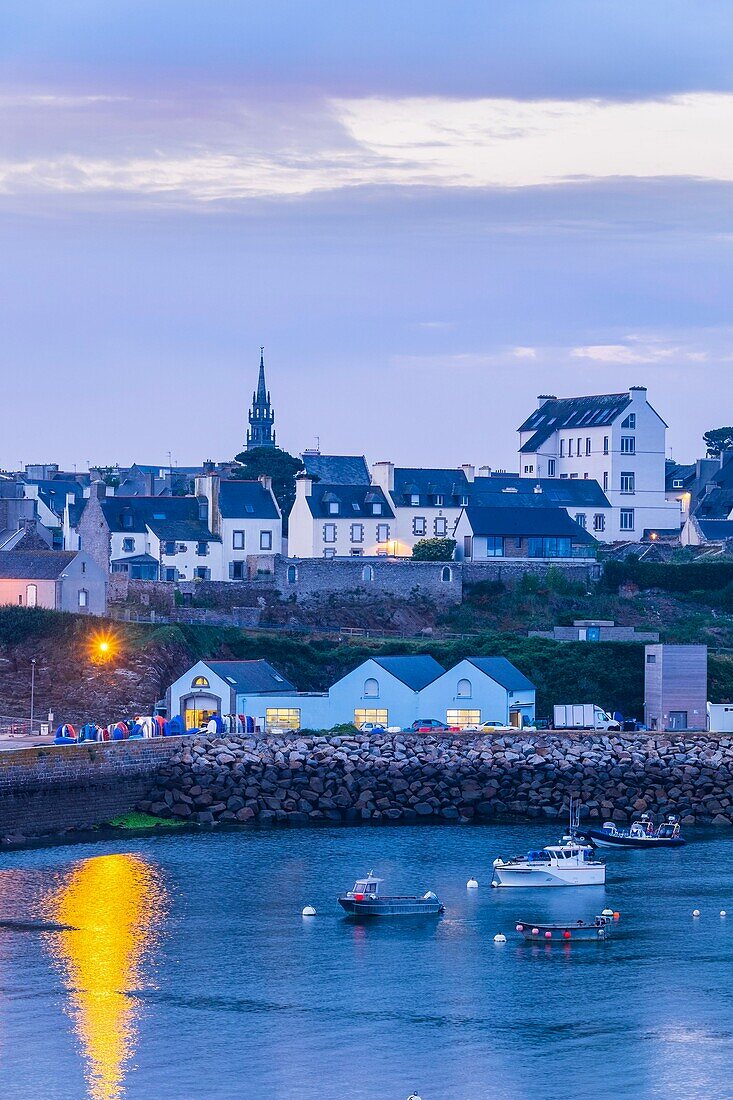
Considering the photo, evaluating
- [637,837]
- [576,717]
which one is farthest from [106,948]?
[576,717]

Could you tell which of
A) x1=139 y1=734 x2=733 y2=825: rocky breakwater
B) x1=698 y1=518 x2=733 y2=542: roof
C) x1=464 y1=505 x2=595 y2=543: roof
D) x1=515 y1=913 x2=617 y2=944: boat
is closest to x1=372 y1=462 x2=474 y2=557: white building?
x1=464 y1=505 x2=595 y2=543: roof

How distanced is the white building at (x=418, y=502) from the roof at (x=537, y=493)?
1.10 metres

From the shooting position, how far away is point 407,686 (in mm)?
63188

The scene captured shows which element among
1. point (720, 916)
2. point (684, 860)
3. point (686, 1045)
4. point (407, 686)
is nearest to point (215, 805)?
point (407, 686)

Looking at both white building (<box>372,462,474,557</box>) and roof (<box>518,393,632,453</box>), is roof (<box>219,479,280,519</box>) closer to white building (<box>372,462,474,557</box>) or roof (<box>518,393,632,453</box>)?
white building (<box>372,462,474,557</box>)

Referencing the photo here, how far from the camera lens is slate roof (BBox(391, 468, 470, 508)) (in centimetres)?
9081

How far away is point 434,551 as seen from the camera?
279 feet

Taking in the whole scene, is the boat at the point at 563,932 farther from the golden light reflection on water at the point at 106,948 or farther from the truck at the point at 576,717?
the truck at the point at 576,717

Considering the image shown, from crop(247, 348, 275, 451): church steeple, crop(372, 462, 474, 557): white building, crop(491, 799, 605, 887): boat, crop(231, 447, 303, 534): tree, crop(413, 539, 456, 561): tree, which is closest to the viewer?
crop(491, 799, 605, 887): boat

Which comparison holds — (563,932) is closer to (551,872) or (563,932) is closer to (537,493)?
(551,872)

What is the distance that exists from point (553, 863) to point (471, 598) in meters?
37.3

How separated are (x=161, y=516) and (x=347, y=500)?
1008 centimetres

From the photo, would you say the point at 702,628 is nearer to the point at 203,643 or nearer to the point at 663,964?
the point at 203,643

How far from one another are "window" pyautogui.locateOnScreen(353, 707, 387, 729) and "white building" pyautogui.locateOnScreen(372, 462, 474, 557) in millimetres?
26242
